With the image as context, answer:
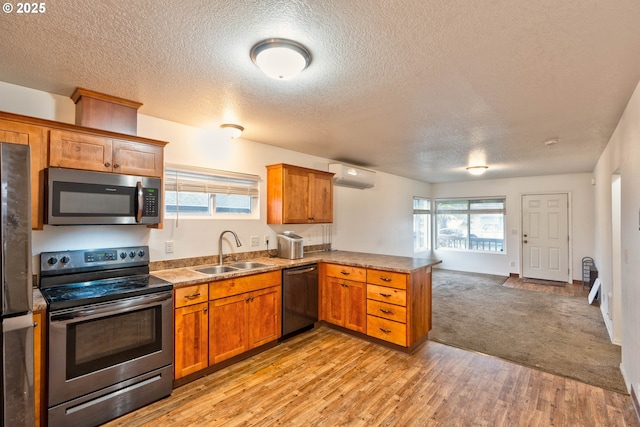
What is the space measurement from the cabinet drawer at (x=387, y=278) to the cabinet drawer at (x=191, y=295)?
5.62 feet

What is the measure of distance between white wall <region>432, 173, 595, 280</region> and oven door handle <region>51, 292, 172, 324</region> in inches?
284

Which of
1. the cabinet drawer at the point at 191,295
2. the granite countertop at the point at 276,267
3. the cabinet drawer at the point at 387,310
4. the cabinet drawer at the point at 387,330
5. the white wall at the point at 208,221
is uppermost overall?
the white wall at the point at 208,221

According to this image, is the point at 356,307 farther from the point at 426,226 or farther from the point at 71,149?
the point at 426,226

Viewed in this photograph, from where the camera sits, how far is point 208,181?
132 inches

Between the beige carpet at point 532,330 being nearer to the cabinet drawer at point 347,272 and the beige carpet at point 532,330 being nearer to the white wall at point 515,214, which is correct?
the cabinet drawer at point 347,272

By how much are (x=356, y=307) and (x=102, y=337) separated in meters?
2.39

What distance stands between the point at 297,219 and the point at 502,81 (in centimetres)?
259

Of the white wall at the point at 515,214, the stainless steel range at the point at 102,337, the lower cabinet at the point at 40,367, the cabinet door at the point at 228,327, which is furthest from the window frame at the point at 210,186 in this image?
the white wall at the point at 515,214

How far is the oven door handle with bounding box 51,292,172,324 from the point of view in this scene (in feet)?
6.28

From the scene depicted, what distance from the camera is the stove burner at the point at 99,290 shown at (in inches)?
76.5

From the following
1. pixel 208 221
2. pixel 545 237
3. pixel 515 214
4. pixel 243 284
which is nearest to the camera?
pixel 243 284

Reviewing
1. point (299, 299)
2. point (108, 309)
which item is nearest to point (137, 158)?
point (108, 309)

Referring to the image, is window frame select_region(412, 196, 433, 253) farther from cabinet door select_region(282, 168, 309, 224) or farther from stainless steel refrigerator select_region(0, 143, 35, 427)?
stainless steel refrigerator select_region(0, 143, 35, 427)

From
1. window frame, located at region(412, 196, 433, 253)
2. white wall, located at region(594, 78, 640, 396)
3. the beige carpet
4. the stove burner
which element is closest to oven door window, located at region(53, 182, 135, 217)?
the stove burner
